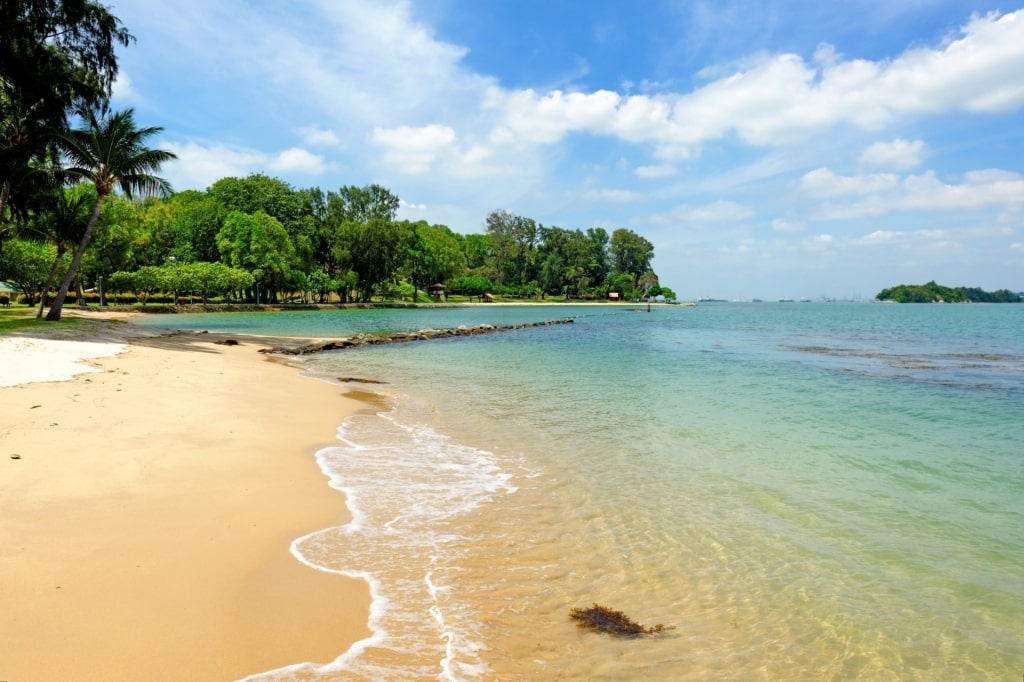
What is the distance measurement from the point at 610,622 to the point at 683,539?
1.89m

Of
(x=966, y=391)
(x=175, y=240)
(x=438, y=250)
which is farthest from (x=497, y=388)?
(x=438, y=250)

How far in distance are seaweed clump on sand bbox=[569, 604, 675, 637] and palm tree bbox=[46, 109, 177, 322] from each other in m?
32.0

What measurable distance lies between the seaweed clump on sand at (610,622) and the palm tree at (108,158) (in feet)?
105

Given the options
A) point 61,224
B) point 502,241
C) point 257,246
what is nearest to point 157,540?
point 61,224

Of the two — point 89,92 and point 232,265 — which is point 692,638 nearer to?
point 89,92

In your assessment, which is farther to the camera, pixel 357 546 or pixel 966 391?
pixel 966 391

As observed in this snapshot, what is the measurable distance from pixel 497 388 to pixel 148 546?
12041mm

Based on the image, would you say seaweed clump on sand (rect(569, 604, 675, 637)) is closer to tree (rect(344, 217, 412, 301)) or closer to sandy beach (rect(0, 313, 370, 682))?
sandy beach (rect(0, 313, 370, 682))

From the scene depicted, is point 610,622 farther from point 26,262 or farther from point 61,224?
point 26,262

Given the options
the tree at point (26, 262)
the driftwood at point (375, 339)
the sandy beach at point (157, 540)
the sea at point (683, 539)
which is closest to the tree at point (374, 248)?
the tree at point (26, 262)

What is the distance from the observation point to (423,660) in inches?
139

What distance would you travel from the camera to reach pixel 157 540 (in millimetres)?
4797

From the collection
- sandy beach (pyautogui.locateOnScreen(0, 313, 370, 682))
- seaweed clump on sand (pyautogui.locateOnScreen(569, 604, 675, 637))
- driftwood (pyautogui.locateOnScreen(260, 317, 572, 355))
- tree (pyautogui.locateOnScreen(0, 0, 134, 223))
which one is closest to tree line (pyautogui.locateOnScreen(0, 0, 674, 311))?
tree (pyautogui.locateOnScreen(0, 0, 134, 223))

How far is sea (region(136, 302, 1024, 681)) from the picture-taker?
3.79 metres
